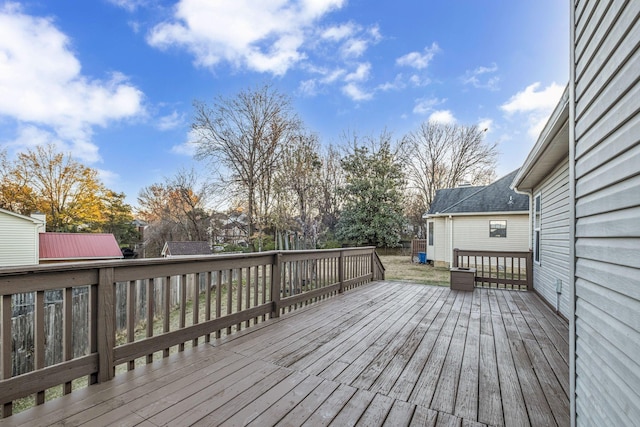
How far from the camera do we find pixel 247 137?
12.6 meters

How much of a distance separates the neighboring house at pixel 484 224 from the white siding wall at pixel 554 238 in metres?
6.59

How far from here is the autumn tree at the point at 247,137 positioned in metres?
12.2

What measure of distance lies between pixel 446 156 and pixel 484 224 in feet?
32.9

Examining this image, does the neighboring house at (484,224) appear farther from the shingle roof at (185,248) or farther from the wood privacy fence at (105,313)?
the shingle roof at (185,248)

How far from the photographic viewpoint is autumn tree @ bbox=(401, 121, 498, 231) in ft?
64.0

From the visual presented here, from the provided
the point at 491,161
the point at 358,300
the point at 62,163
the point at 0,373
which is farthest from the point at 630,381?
the point at 62,163

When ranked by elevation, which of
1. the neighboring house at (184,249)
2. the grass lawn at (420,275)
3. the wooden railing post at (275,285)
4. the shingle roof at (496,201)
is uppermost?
the shingle roof at (496,201)

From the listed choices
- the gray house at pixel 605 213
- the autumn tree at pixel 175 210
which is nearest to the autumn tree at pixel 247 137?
the autumn tree at pixel 175 210

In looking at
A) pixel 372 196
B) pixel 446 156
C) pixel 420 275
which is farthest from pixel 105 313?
pixel 446 156

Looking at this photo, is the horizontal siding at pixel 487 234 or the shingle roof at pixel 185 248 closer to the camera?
the horizontal siding at pixel 487 234

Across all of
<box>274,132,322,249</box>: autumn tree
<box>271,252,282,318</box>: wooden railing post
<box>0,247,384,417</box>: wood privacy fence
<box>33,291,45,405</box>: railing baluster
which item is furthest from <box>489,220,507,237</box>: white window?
<box>33,291,45,405</box>: railing baluster

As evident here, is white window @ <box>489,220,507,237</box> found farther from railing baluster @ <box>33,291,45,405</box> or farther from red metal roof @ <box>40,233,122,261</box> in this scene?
red metal roof @ <box>40,233,122,261</box>

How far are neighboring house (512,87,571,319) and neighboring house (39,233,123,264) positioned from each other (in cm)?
1947

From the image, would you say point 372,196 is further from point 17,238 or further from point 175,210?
point 17,238
